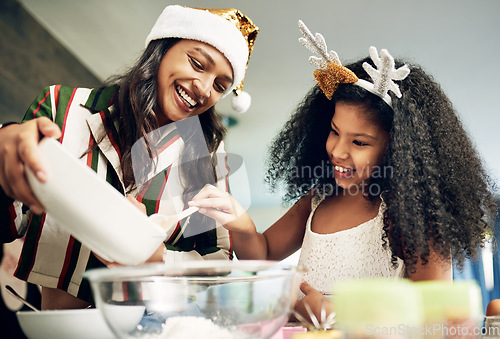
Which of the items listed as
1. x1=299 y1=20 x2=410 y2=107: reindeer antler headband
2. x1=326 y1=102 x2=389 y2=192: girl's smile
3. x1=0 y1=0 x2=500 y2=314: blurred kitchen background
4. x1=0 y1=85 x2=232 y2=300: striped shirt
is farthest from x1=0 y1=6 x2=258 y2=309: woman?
x1=0 y1=0 x2=500 y2=314: blurred kitchen background

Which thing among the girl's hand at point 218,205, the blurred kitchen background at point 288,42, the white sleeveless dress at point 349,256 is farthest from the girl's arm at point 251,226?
the blurred kitchen background at point 288,42

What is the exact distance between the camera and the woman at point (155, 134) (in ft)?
3.03

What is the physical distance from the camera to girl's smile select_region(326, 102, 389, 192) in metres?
0.94

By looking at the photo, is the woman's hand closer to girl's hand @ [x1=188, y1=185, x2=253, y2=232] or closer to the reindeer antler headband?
girl's hand @ [x1=188, y1=185, x2=253, y2=232]

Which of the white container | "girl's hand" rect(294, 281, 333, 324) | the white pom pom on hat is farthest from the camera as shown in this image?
the white pom pom on hat

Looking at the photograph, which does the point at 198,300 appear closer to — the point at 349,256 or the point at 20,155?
the point at 20,155

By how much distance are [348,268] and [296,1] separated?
1.55m

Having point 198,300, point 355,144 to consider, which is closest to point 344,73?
point 355,144

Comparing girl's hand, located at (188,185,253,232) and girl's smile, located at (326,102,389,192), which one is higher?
girl's smile, located at (326,102,389,192)

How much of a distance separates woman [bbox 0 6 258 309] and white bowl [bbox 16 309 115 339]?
32 centimetres

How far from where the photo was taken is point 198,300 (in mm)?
441

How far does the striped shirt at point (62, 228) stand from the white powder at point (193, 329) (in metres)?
0.46

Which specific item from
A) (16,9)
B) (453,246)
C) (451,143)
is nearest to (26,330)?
(453,246)

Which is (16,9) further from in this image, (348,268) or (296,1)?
(348,268)
